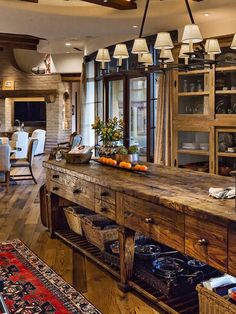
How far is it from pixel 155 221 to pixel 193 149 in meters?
3.08

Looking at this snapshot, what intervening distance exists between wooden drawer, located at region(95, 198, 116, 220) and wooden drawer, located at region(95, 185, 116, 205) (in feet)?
0.10

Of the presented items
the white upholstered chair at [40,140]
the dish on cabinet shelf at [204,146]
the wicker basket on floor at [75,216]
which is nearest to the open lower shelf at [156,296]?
the wicker basket on floor at [75,216]

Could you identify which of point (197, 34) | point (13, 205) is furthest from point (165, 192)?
point (13, 205)

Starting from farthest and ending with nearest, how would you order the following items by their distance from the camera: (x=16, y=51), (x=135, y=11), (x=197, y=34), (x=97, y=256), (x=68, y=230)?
(x=16, y=51)
(x=135, y=11)
(x=68, y=230)
(x=97, y=256)
(x=197, y=34)

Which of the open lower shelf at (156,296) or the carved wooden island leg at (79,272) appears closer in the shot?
the open lower shelf at (156,296)

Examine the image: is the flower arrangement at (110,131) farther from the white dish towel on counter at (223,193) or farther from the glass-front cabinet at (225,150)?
the white dish towel on counter at (223,193)

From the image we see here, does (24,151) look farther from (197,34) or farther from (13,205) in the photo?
(197,34)

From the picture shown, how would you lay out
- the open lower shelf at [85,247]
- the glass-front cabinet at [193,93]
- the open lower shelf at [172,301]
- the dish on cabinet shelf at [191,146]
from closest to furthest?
the open lower shelf at [172,301] < the open lower shelf at [85,247] < the glass-front cabinet at [193,93] < the dish on cabinet shelf at [191,146]

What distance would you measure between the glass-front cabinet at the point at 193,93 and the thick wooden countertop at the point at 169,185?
5.76 feet

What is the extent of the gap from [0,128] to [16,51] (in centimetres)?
292

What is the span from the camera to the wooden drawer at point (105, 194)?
3264 mm

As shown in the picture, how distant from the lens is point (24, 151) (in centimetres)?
1268

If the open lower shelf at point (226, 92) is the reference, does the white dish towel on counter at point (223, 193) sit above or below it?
below

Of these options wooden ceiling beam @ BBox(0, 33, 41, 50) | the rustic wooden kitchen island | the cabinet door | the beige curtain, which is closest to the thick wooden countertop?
the rustic wooden kitchen island
